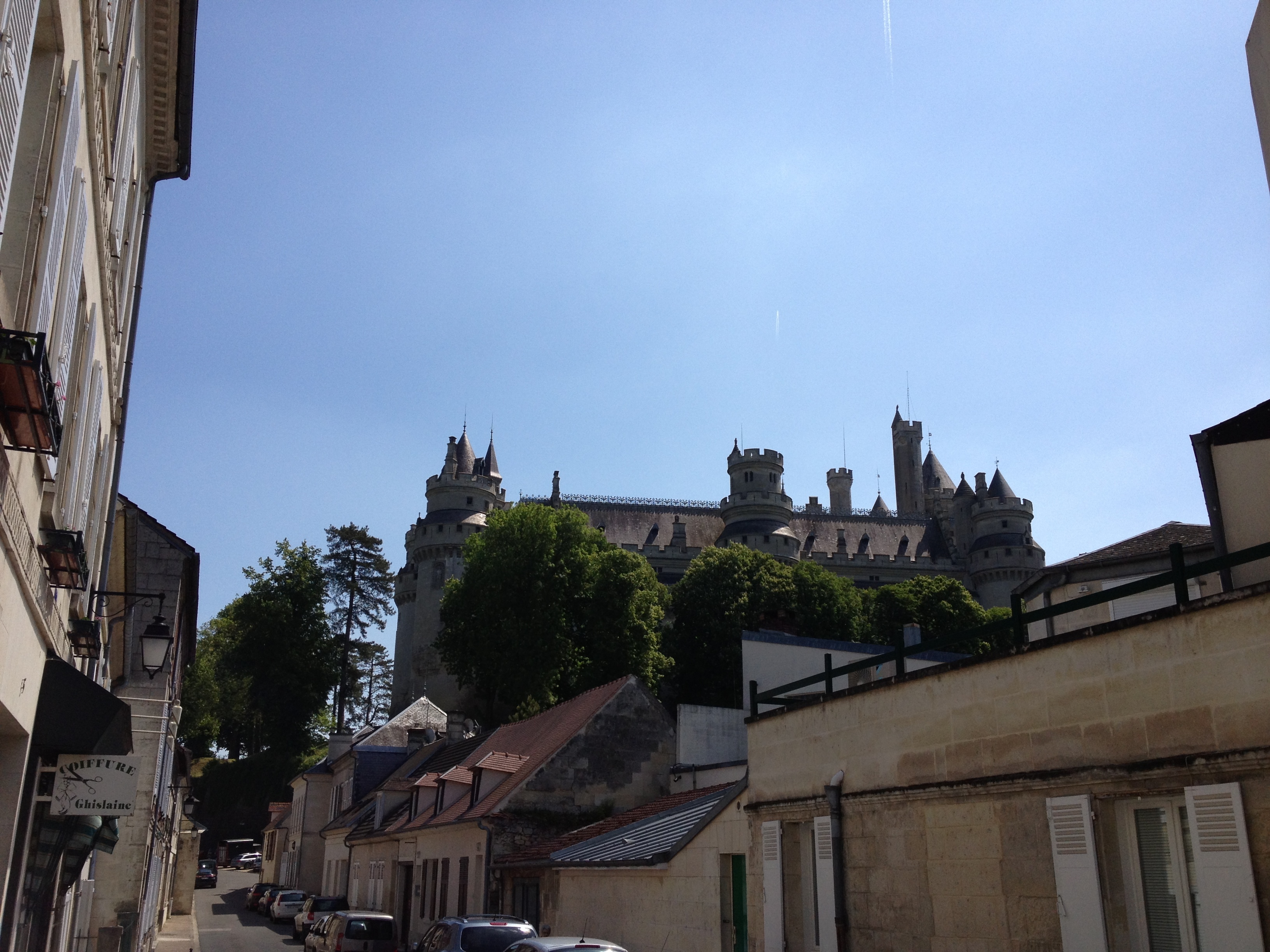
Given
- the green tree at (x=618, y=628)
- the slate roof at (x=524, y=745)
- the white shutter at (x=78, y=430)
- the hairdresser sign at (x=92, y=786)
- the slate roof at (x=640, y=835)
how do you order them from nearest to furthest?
the white shutter at (x=78, y=430) < the hairdresser sign at (x=92, y=786) < the slate roof at (x=640, y=835) < the slate roof at (x=524, y=745) < the green tree at (x=618, y=628)

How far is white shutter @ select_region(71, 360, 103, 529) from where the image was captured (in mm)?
8523

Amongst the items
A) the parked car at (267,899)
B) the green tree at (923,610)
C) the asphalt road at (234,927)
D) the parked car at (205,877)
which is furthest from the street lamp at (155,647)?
the green tree at (923,610)

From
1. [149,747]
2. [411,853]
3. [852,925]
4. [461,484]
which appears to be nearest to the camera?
[852,925]

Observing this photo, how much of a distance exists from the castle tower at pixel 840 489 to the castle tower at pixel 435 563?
123ft

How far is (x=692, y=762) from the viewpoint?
931 inches

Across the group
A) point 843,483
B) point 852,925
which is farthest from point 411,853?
point 843,483

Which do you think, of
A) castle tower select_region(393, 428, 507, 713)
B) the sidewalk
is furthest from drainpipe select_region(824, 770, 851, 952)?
castle tower select_region(393, 428, 507, 713)

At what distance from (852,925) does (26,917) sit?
718cm

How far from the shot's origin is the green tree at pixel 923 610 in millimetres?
63000

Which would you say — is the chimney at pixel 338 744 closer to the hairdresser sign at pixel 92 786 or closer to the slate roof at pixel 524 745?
the slate roof at pixel 524 745

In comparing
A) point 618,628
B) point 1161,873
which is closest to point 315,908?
point 1161,873

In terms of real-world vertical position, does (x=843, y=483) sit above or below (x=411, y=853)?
above

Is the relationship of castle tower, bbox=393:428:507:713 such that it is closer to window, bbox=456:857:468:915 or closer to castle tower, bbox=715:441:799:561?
castle tower, bbox=715:441:799:561

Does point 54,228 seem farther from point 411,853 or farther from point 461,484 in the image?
point 461,484
